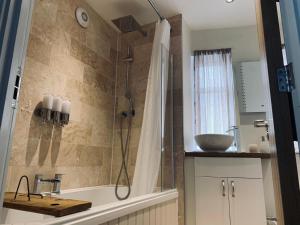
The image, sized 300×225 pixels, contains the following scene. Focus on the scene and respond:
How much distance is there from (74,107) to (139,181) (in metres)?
0.95

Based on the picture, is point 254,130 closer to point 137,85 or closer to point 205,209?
point 205,209

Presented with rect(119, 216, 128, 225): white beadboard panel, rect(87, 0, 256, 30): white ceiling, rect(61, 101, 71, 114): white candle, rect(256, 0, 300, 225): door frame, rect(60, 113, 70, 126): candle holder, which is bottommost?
rect(119, 216, 128, 225): white beadboard panel

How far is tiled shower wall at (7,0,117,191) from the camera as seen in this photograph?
1.75m

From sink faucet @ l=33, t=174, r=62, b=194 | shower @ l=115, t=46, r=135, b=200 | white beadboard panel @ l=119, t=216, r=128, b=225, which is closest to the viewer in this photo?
white beadboard panel @ l=119, t=216, r=128, b=225

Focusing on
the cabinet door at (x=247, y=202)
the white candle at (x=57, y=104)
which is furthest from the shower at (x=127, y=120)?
the cabinet door at (x=247, y=202)

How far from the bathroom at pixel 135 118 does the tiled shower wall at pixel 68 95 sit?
0.01m

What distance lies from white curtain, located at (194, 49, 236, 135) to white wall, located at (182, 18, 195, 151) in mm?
97

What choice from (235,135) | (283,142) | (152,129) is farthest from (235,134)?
(283,142)

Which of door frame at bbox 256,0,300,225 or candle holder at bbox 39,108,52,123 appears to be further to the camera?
candle holder at bbox 39,108,52,123

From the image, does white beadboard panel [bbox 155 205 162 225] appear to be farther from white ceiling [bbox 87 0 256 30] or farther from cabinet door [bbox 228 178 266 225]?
white ceiling [bbox 87 0 256 30]

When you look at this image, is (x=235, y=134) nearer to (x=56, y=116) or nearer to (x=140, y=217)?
(x=140, y=217)

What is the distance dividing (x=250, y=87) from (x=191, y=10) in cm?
112

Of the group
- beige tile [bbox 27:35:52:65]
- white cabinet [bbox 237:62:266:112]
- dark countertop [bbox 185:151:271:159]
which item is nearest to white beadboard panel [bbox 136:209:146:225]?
dark countertop [bbox 185:151:271:159]

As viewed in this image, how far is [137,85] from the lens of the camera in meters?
2.68
